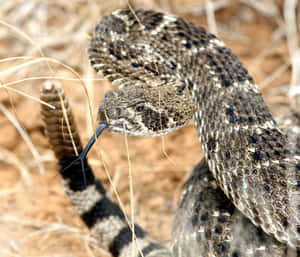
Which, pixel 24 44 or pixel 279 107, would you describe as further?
pixel 24 44

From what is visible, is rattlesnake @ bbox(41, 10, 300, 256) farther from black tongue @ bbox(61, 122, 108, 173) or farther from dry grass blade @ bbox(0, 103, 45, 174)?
dry grass blade @ bbox(0, 103, 45, 174)

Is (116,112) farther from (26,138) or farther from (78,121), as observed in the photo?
(78,121)

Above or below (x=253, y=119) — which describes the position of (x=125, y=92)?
above

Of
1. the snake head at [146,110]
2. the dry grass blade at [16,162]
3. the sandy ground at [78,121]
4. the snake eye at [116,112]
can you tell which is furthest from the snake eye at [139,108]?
the dry grass blade at [16,162]

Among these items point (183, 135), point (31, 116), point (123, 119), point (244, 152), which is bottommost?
point (183, 135)

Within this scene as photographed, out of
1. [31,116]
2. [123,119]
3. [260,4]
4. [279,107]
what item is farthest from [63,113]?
[260,4]

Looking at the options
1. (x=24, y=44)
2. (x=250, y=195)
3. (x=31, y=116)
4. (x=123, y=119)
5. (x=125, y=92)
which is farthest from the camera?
(x=24, y=44)

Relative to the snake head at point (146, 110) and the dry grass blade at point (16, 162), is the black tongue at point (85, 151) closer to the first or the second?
the snake head at point (146, 110)

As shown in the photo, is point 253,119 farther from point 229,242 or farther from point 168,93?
point 229,242

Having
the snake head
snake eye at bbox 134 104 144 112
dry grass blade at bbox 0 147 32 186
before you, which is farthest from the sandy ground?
snake eye at bbox 134 104 144 112
